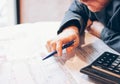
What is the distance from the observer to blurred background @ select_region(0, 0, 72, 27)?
5.41ft

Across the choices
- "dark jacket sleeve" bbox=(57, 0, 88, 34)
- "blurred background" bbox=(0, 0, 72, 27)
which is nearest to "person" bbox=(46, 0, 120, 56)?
"dark jacket sleeve" bbox=(57, 0, 88, 34)

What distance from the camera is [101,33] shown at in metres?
0.85

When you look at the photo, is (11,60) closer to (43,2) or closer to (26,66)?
(26,66)

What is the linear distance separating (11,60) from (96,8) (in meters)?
0.33

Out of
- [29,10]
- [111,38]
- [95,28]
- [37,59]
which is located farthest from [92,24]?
[29,10]

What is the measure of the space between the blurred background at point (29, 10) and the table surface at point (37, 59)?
741mm

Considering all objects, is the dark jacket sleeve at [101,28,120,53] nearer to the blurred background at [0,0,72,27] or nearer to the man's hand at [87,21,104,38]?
the man's hand at [87,21,104,38]

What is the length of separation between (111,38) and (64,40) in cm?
16

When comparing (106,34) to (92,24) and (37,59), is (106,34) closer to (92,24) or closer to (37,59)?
(92,24)

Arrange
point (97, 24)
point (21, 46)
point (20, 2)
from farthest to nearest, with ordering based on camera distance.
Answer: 1. point (20, 2)
2. point (97, 24)
3. point (21, 46)

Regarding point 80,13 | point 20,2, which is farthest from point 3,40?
point 20,2

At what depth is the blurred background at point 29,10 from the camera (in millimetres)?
1648

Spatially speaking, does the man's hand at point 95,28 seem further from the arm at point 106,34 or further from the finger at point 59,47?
the finger at point 59,47

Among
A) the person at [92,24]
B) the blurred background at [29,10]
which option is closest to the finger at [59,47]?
the person at [92,24]
